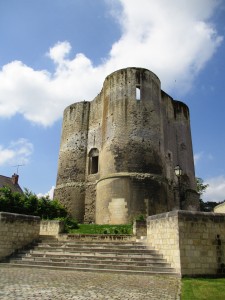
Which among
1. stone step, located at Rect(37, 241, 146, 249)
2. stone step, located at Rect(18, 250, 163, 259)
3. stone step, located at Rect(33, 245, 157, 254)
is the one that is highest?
stone step, located at Rect(37, 241, 146, 249)

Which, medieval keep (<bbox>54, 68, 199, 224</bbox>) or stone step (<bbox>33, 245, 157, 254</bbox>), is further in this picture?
medieval keep (<bbox>54, 68, 199, 224</bbox>)

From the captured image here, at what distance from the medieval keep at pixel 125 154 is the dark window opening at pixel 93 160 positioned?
→ 0.30 ft

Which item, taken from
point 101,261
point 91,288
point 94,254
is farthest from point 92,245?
point 91,288

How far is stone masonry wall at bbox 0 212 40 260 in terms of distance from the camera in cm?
1180

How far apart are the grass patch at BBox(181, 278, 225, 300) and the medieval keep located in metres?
8.82

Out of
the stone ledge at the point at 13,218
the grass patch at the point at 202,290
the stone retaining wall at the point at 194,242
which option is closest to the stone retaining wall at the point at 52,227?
the stone ledge at the point at 13,218

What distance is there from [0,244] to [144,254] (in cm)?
600

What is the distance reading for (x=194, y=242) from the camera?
867 centimetres

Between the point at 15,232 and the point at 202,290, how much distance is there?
8.65 metres

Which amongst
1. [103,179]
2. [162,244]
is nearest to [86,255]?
[162,244]

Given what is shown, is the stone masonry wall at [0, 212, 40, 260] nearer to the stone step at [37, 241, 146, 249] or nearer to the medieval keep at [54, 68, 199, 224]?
the stone step at [37, 241, 146, 249]

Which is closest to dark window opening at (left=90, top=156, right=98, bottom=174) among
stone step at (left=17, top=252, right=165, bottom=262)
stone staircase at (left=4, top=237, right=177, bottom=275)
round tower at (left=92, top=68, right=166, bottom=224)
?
round tower at (left=92, top=68, right=166, bottom=224)

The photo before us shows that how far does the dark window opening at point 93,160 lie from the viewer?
84.4ft

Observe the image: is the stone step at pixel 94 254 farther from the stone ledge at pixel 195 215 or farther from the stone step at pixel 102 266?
the stone ledge at pixel 195 215
